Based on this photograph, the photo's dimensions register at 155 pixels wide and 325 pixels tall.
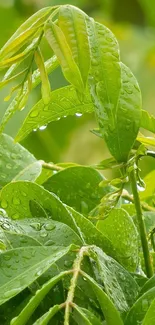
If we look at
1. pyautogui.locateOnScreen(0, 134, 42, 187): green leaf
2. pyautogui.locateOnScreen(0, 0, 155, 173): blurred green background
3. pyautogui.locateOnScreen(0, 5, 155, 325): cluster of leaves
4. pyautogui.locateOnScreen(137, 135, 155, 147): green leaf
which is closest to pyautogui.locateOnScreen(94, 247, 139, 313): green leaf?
pyautogui.locateOnScreen(0, 5, 155, 325): cluster of leaves

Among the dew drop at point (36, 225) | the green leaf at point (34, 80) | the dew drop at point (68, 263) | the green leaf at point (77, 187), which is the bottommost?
the green leaf at point (77, 187)

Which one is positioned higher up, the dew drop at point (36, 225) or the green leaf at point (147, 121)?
the green leaf at point (147, 121)

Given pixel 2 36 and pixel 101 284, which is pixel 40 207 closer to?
pixel 101 284

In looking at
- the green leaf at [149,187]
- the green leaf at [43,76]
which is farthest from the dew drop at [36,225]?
the green leaf at [149,187]

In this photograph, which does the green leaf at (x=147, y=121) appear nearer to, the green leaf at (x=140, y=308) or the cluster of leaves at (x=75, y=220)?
the cluster of leaves at (x=75, y=220)

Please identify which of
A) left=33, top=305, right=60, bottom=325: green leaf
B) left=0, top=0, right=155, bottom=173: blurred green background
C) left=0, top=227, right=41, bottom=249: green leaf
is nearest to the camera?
left=33, top=305, right=60, bottom=325: green leaf

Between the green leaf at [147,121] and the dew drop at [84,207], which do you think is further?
the dew drop at [84,207]

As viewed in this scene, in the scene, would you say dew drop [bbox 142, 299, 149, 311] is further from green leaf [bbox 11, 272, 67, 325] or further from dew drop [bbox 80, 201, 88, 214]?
dew drop [bbox 80, 201, 88, 214]
